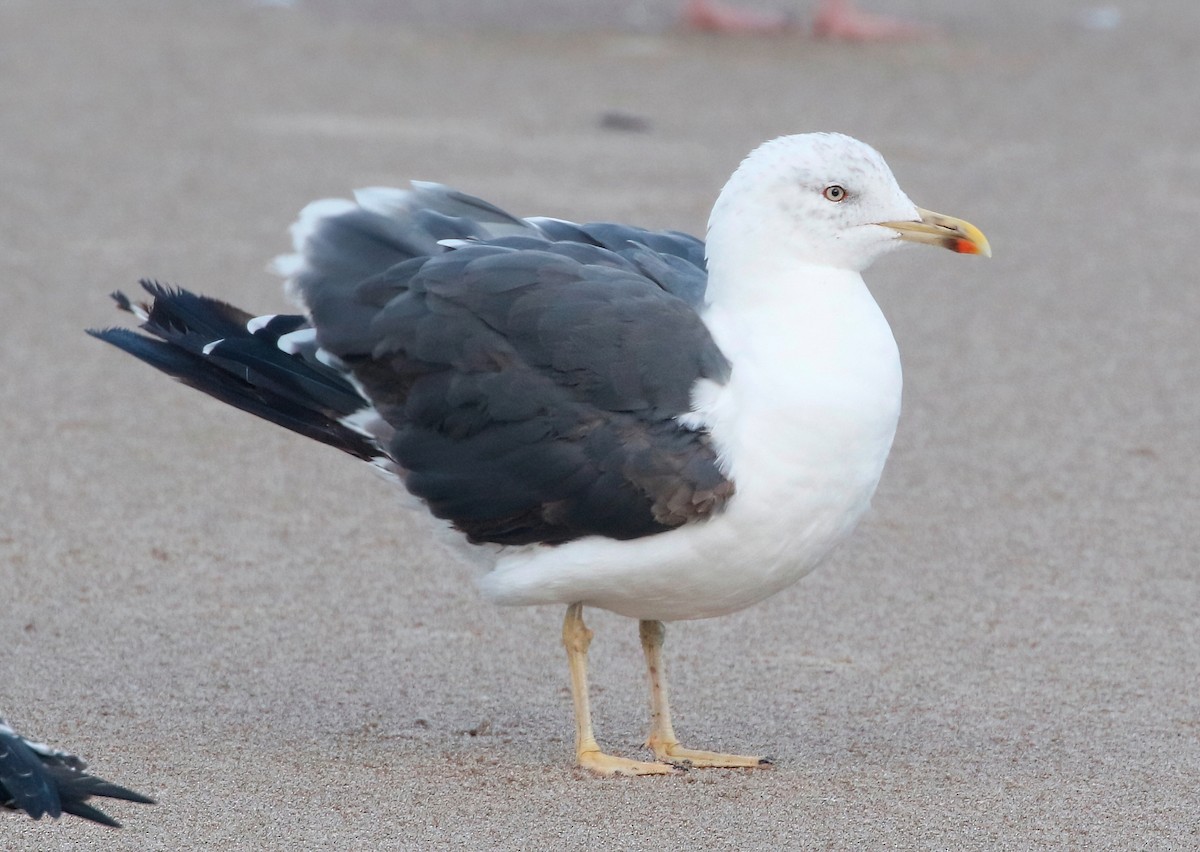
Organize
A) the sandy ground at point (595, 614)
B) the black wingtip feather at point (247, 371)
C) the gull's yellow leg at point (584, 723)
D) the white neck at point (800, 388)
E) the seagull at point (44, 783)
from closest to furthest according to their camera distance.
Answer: the seagull at point (44, 783) < the white neck at point (800, 388) < the sandy ground at point (595, 614) < the gull's yellow leg at point (584, 723) < the black wingtip feather at point (247, 371)

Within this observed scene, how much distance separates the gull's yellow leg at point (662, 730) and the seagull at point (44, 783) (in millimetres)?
1250

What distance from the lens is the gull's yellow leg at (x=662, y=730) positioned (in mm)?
3872

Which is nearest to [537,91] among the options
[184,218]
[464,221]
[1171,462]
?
[184,218]

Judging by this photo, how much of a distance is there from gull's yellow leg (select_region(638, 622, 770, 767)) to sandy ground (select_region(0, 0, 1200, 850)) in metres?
0.08

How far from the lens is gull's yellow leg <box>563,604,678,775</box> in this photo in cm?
382

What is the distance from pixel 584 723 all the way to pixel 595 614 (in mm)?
1036

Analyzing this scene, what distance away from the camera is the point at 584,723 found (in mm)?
3881

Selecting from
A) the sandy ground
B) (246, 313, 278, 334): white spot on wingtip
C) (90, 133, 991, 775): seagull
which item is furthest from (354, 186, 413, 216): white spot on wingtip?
the sandy ground

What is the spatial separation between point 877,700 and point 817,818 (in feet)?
2.44

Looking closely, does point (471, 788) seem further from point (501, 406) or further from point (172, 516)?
point (172, 516)

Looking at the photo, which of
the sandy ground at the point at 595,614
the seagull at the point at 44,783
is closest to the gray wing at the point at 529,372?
the sandy ground at the point at 595,614

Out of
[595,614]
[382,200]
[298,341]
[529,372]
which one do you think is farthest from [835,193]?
[595,614]

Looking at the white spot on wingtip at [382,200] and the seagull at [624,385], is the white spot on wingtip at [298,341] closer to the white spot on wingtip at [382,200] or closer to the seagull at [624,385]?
the seagull at [624,385]

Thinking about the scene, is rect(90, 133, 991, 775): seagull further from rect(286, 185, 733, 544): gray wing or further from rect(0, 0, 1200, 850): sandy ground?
rect(0, 0, 1200, 850): sandy ground
